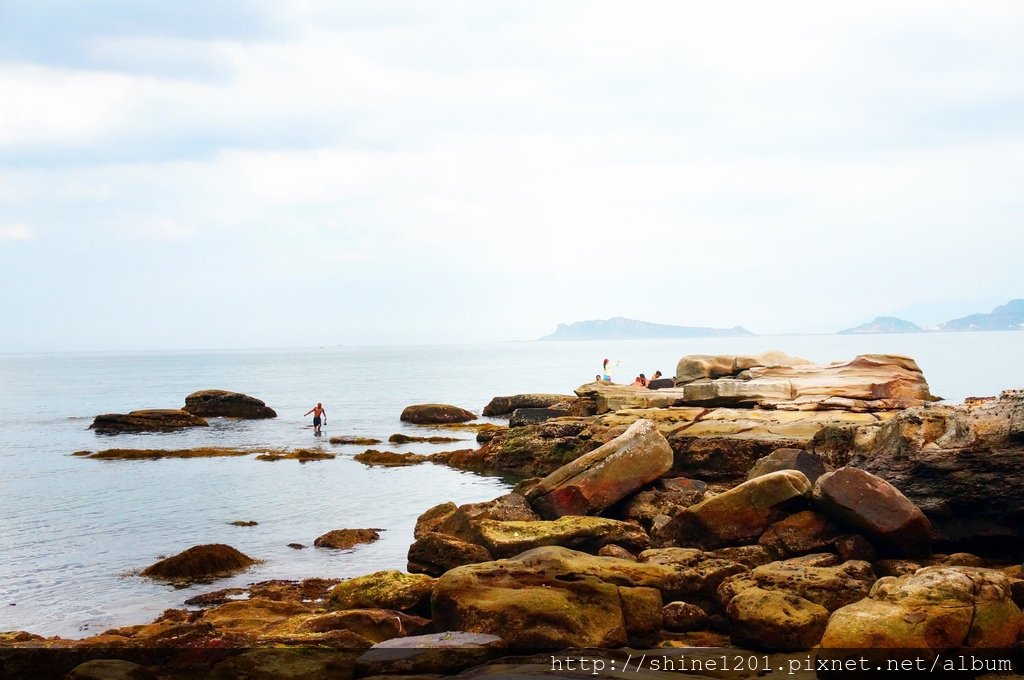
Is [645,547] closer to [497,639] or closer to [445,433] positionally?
[497,639]

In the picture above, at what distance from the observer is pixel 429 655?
9.76 meters

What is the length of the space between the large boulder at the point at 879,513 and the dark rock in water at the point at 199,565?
11.6 m

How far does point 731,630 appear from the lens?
11117mm

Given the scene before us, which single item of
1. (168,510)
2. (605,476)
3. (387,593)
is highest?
(605,476)

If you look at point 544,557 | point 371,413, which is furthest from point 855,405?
point 371,413

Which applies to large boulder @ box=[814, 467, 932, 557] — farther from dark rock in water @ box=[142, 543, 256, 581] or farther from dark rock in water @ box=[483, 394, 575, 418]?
dark rock in water @ box=[483, 394, 575, 418]

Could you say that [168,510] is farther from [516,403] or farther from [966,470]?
[516,403]

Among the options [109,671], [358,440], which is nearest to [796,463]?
[109,671]

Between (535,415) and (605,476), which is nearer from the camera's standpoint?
(605,476)

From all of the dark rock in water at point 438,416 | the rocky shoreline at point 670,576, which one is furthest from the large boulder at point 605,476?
the dark rock in water at point 438,416

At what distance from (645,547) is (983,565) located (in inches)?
211

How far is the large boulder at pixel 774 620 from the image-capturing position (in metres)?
10.5

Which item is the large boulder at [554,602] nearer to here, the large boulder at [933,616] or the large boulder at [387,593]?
the large boulder at [387,593]

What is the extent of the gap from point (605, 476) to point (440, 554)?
4919 mm
